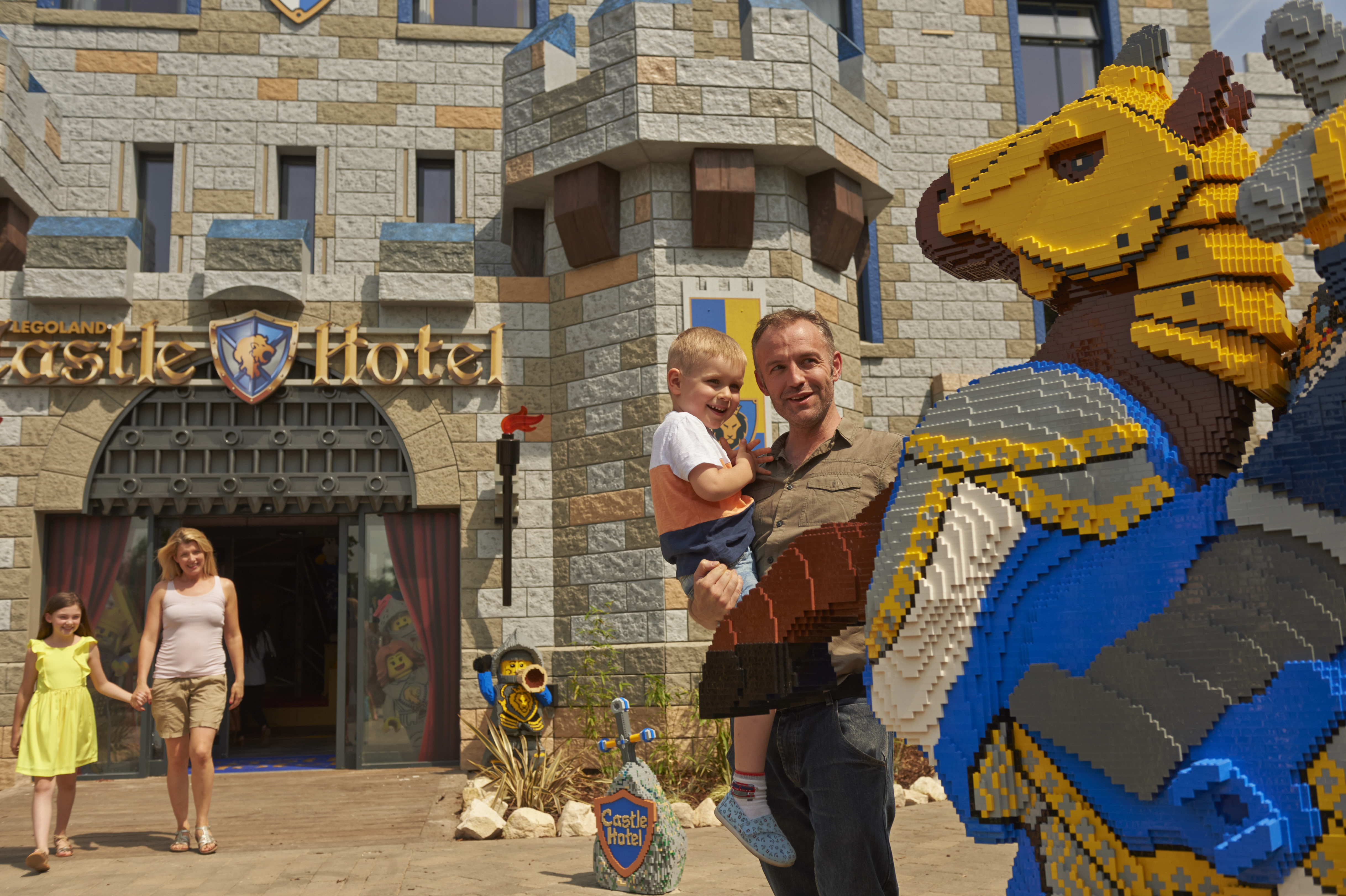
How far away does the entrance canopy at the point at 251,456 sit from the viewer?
27.6ft

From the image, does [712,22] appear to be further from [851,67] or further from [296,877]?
[296,877]

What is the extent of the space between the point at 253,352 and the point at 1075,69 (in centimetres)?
952

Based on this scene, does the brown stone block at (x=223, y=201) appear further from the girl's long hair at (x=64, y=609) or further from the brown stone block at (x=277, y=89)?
the girl's long hair at (x=64, y=609)

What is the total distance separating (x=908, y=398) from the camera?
391 inches

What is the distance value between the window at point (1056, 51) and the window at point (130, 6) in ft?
30.3

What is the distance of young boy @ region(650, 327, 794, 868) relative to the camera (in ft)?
6.81

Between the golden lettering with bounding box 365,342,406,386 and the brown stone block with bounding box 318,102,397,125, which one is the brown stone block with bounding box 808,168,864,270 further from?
the brown stone block with bounding box 318,102,397,125

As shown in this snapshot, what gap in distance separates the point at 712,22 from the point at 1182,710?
9333 millimetres

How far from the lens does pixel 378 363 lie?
8672mm

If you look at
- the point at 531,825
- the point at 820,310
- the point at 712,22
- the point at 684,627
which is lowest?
the point at 531,825

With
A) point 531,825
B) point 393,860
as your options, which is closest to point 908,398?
point 531,825

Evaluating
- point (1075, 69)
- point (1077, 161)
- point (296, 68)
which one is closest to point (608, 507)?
point (296, 68)

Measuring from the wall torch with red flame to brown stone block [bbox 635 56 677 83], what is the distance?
2854 mm

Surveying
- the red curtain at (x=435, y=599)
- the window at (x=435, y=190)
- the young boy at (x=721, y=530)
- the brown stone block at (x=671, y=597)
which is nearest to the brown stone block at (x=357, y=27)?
the window at (x=435, y=190)
